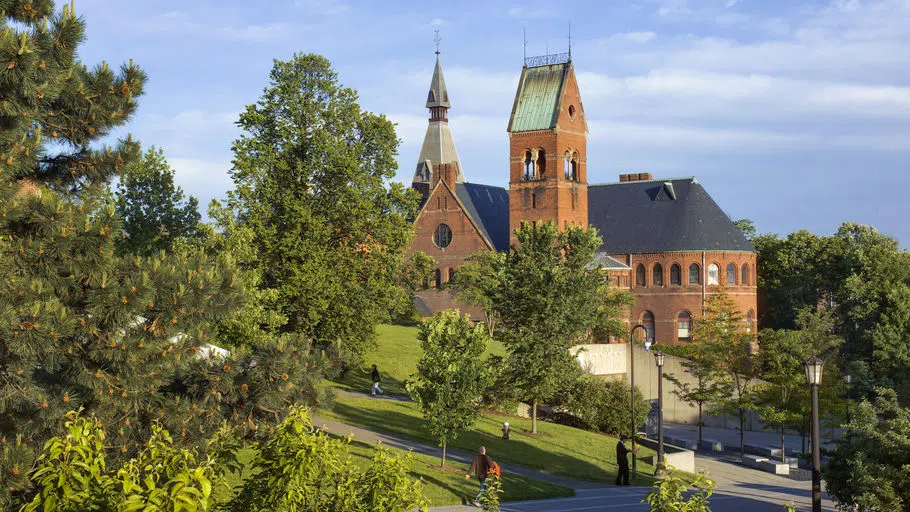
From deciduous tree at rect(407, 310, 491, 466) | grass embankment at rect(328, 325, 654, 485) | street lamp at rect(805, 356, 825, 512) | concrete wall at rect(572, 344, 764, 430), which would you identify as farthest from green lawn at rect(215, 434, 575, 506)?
concrete wall at rect(572, 344, 764, 430)

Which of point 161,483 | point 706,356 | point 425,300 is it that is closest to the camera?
point 161,483

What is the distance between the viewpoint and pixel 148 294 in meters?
16.1

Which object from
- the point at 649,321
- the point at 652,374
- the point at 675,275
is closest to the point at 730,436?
the point at 652,374

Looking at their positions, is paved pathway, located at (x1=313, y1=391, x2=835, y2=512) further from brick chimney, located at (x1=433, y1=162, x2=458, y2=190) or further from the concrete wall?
brick chimney, located at (x1=433, y1=162, x2=458, y2=190)

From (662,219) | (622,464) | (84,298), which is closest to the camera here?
(84,298)

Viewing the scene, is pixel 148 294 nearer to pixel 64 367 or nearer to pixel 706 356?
pixel 64 367

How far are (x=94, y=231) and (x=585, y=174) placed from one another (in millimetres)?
64420

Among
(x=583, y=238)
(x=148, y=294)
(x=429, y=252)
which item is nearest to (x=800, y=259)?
(x=429, y=252)

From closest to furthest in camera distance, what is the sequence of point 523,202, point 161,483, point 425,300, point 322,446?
point 161,483 < point 322,446 < point 523,202 < point 425,300

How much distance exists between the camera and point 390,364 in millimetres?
51938

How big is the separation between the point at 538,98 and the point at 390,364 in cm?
3183

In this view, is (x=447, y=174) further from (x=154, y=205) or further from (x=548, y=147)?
(x=154, y=205)

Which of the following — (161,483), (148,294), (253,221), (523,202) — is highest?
(523,202)

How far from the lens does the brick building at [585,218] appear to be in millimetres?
76125
